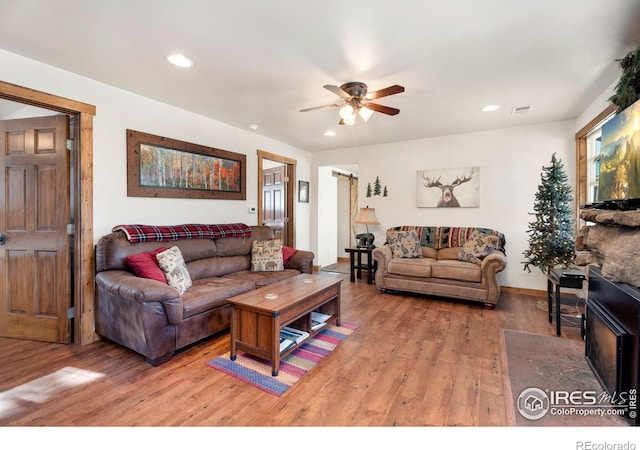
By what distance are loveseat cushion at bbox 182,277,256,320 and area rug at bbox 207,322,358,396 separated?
45cm

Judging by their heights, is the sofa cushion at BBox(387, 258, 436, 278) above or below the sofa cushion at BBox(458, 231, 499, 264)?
below

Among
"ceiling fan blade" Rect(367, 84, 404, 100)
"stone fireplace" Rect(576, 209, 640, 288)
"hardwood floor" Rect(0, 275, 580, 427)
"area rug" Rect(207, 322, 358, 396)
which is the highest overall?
"ceiling fan blade" Rect(367, 84, 404, 100)

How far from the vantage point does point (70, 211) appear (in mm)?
2711

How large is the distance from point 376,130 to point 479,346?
3191 millimetres

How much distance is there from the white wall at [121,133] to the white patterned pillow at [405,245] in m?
2.48

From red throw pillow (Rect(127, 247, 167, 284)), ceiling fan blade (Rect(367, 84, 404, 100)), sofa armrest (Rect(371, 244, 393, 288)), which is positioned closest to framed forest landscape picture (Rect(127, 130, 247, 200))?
red throw pillow (Rect(127, 247, 167, 284))

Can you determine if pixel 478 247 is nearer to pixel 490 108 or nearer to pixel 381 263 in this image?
pixel 381 263

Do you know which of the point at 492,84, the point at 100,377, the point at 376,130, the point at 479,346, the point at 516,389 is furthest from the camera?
the point at 376,130

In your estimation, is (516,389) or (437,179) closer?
(516,389)

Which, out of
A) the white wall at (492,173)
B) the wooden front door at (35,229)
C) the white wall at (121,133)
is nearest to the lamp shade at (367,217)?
the white wall at (492,173)

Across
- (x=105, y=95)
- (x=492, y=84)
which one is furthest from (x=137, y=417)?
(x=492, y=84)

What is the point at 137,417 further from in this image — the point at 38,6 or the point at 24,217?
the point at 38,6

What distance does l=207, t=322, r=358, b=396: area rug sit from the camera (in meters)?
2.04

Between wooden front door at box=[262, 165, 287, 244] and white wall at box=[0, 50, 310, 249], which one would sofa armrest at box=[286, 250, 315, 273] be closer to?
white wall at box=[0, 50, 310, 249]
